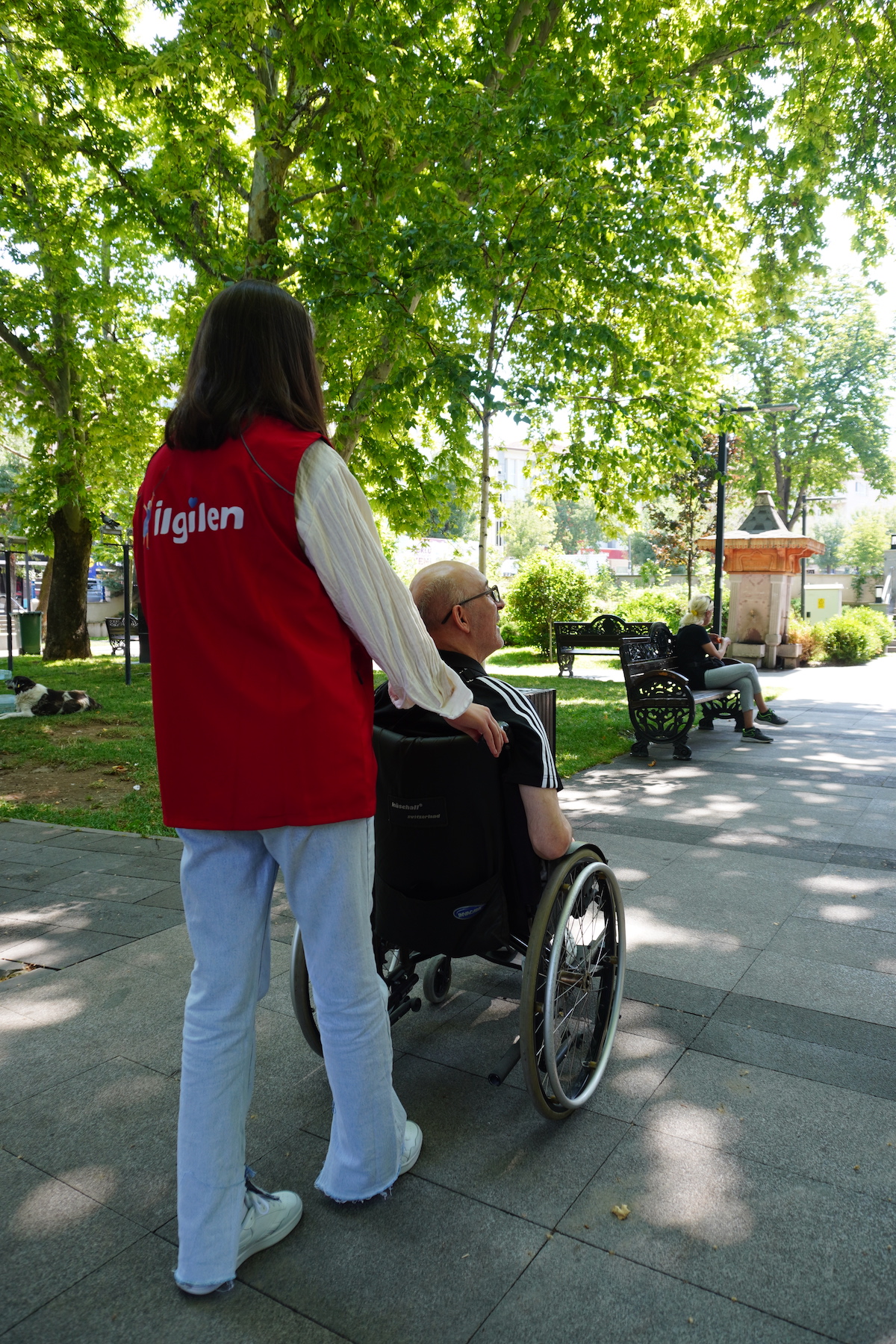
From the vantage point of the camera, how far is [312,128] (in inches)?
363

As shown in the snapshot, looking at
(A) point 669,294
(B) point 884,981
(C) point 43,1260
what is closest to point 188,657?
(C) point 43,1260

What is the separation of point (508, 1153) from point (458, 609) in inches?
59.7

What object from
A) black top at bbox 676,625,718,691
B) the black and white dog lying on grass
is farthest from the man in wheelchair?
the black and white dog lying on grass

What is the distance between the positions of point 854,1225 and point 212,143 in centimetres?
1069

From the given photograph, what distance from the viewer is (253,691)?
184 cm

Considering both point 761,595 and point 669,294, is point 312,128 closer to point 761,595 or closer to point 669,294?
point 669,294

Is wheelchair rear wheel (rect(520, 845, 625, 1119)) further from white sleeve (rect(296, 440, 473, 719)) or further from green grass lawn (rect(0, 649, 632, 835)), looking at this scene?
green grass lawn (rect(0, 649, 632, 835))

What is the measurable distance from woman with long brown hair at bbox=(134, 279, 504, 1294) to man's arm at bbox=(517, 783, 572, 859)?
55 cm

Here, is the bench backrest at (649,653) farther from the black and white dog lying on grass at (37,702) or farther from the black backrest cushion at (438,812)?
the black and white dog lying on grass at (37,702)

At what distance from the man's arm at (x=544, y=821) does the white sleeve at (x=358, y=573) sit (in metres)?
0.57

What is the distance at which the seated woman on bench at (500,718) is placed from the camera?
8.07 feet

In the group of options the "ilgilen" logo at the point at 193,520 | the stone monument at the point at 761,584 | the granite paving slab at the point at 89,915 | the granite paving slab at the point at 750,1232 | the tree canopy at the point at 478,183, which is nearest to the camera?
the "ilgilen" logo at the point at 193,520

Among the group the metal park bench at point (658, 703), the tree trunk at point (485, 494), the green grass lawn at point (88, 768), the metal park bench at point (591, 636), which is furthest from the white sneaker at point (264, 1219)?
the metal park bench at point (591, 636)

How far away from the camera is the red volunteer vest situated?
1.84 metres
